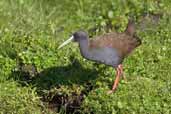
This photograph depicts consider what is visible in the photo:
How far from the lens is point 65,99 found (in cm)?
738

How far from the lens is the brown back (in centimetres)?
718

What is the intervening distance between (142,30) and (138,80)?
1.84 m

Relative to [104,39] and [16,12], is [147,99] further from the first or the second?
[16,12]

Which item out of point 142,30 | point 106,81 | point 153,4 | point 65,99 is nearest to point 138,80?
point 106,81

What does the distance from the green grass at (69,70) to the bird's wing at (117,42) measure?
1.29ft

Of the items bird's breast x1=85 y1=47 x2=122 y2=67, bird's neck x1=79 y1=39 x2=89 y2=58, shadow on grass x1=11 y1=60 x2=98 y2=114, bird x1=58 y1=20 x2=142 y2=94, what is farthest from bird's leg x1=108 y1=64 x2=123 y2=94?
bird's neck x1=79 y1=39 x2=89 y2=58

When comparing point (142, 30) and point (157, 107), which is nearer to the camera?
point (157, 107)

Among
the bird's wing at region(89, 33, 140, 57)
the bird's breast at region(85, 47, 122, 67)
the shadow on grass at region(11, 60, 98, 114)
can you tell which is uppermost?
the bird's wing at region(89, 33, 140, 57)

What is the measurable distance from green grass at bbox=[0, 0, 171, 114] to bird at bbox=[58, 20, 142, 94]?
309mm

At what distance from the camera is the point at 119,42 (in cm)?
731

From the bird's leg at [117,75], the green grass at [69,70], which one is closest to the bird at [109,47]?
A: the bird's leg at [117,75]

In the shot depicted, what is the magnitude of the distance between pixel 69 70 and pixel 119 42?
83 centimetres

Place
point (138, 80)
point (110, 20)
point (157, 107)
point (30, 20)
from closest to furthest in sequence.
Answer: point (157, 107), point (138, 80), point (30, 20), point (110, 20)

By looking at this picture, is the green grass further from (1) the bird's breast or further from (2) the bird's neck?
(2) the bird's neck
